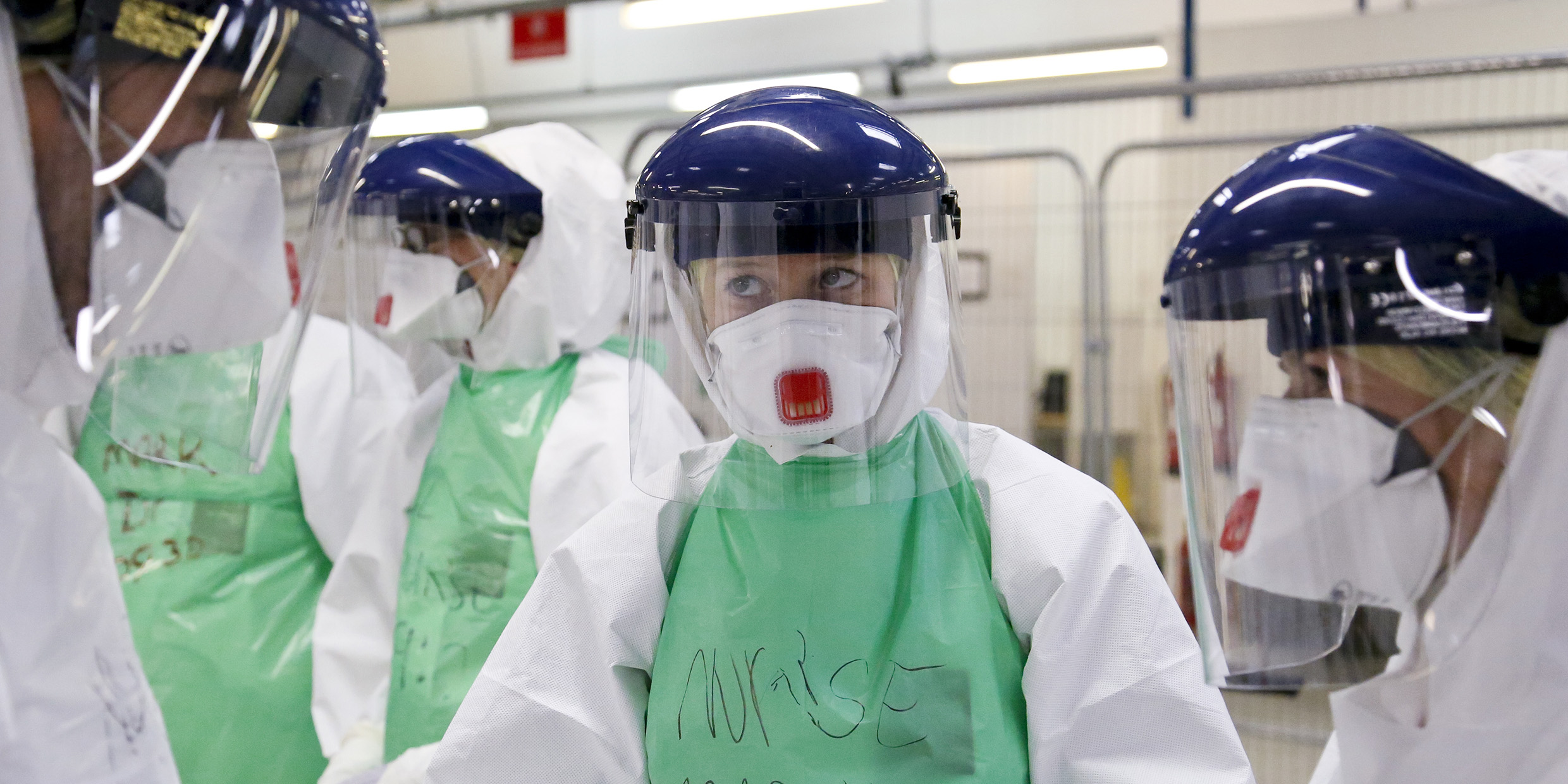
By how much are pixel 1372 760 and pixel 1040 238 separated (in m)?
3.52

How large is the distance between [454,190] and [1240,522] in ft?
4.57

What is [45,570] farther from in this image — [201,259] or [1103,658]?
[1103,658]

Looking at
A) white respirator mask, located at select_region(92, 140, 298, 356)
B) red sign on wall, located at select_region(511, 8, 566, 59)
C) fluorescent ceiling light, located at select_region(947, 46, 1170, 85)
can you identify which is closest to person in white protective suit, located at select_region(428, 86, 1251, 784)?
white respirator mask, located at select_region(92, 140, 298, 356)

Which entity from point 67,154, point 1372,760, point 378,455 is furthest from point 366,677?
→ point 1372,760

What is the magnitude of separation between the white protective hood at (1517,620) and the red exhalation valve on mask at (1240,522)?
18 cm

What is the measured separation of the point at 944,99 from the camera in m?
2.59

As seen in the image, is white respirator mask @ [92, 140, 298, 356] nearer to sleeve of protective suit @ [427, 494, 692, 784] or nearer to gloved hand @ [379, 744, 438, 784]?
sleeve of protective suit @ [427, 494, 692, 784]

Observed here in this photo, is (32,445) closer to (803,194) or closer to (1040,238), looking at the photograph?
(803,194)

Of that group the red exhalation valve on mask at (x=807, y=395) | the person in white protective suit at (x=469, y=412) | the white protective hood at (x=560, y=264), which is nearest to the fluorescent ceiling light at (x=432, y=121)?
the white protective hood at (x=560, y=264)

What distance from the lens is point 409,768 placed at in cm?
161

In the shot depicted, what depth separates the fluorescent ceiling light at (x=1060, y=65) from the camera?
6.59 m

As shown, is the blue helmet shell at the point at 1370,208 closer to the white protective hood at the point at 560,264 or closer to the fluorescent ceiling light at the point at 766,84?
the white protective hood at the point at 560,264

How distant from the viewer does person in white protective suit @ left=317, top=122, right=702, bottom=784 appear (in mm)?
1776

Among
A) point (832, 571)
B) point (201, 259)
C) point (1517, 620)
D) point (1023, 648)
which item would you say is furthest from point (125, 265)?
point (1517, 620)
